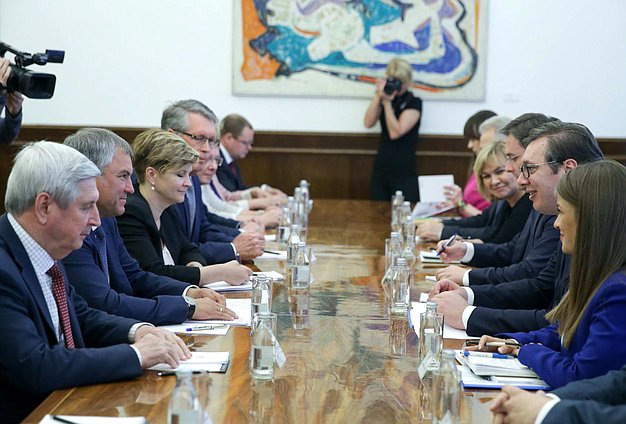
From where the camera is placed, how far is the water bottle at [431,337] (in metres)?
2.38

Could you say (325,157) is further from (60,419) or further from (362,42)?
(60,419)

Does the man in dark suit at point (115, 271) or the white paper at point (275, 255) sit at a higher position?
the man in dark suit at point (115, 271)

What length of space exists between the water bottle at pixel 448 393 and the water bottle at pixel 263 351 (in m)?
0.52

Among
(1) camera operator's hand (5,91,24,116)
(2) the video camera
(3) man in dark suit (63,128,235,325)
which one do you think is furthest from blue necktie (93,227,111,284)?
(1) camera operator's hand (5,91,24,116)

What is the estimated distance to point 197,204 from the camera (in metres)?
5.03

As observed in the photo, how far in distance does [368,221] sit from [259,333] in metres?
3.62

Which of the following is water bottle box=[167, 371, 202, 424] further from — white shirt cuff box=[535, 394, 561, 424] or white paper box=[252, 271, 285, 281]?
white paper box=[252, 271, 285, 281]

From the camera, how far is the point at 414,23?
8469 millimetres

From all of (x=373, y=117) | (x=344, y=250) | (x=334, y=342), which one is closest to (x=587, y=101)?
(x=373, y=117)

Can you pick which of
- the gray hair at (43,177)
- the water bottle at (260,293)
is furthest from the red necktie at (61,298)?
the water bottle at (260,293)

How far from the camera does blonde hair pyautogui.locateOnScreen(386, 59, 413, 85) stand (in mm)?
8227

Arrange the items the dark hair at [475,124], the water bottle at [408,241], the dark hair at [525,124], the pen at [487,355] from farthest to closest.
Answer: the dark hair at [475,124]
the water bottle at [408,241]
the dark hair at [525,124]
the pen at [487,355]

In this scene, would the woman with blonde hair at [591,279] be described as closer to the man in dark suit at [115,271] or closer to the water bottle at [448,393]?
the water bottle at [448,393]

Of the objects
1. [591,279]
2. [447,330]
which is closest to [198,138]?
[447,330]
